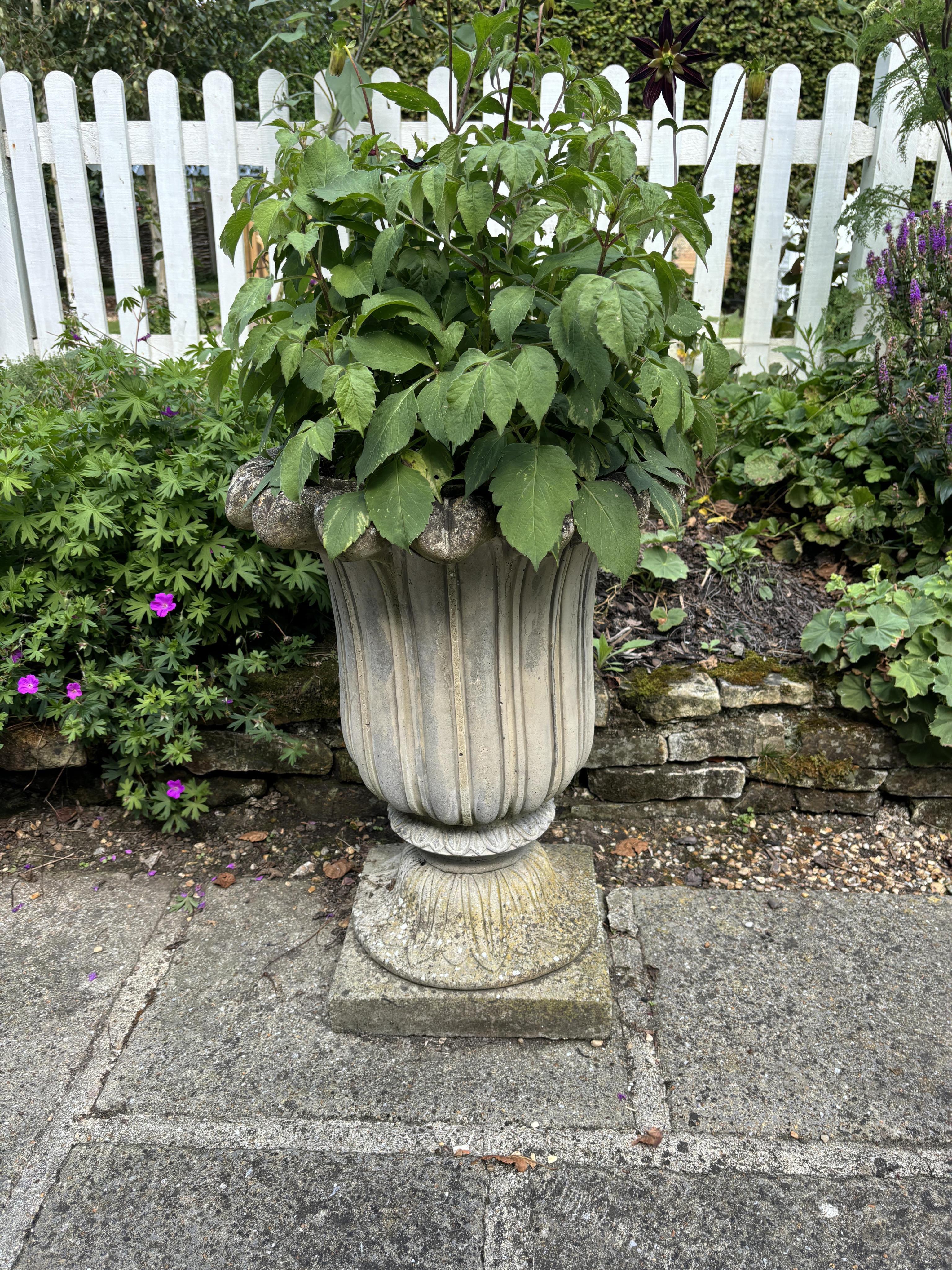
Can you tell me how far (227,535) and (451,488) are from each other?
1077 millimetres

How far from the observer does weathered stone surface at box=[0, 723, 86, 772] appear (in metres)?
2.47

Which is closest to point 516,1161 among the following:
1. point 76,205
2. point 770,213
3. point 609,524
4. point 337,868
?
point 337,868

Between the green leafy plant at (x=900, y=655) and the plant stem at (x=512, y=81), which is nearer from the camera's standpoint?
the plant stem at (x=512, y=81)

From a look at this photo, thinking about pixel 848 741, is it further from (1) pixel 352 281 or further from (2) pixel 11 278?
(2) pixel 11 278

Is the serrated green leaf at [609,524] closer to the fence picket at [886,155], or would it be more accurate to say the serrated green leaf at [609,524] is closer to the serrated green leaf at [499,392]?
the serrated green leaf at [499,392]

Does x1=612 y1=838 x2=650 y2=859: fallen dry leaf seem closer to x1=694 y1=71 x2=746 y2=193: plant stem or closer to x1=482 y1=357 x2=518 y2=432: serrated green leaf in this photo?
x1=482 y1=357 x2=518 y2=432: serrated green leaf

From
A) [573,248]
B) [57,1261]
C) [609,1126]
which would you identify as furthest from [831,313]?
[57,1261]

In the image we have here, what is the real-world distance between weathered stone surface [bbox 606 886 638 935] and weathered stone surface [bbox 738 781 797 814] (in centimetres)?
51

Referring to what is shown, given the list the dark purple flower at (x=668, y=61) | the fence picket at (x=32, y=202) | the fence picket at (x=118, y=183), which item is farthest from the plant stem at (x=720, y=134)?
the fence picket at (x=32, y=202)

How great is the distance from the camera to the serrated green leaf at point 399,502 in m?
1.37

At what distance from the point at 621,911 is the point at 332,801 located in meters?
0.90

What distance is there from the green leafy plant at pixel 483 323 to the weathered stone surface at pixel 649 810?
1.22 metres

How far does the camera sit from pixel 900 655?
246 centimetres

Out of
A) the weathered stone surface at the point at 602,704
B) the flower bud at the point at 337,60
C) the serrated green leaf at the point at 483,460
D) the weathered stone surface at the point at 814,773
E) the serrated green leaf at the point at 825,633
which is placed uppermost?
the flower bud at the point at 337,60
